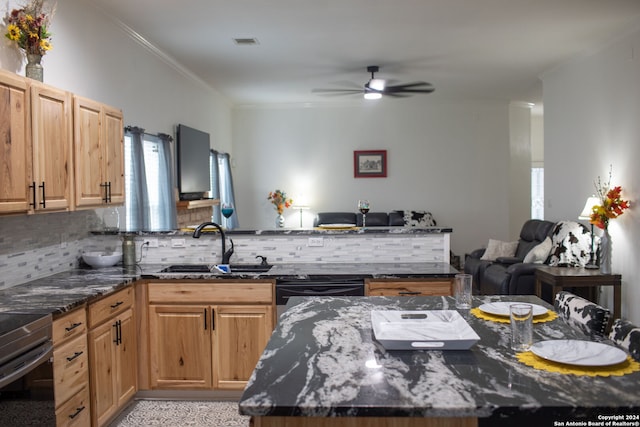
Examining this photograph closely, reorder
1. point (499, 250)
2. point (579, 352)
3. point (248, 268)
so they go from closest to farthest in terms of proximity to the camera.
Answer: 1. point (579, 352)
2. point (248, 268)
3. point (499, 250)

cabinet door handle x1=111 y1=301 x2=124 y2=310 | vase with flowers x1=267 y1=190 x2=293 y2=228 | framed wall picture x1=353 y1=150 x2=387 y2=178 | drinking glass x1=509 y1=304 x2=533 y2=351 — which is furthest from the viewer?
framed wall picture x1=353 y1=150 x2=387 y2=178

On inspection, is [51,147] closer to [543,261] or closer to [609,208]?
[609,208]

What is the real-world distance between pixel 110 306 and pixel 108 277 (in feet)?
1.13

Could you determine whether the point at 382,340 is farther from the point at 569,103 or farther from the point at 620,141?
the point at 569,103

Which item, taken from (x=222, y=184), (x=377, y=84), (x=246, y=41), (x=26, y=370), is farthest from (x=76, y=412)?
(x=222, y=184)

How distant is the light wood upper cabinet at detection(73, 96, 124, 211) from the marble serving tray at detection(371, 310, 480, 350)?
2.07 meters

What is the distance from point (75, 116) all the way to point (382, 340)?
2.38 m

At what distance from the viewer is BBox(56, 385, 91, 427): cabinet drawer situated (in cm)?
247

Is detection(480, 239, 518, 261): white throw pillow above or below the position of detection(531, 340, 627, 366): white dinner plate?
below

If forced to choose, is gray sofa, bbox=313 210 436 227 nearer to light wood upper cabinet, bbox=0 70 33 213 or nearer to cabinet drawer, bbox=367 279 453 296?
cabinet drawer, bbox=367 279 453 296

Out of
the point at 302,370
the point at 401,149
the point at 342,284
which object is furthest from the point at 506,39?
the point at 302,370

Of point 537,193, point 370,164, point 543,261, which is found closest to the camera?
point 543,261

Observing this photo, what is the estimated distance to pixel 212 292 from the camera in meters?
3.42

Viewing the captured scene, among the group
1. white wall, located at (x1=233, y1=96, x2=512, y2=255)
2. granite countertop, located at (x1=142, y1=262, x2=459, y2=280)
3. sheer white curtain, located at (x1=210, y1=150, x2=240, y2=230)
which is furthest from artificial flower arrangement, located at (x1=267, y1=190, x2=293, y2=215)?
granite countertop, located at (x1=142, y1=262, x2=459, y2=280)
